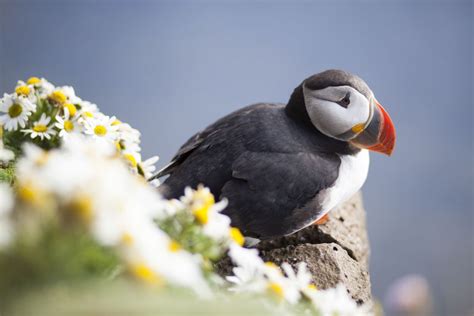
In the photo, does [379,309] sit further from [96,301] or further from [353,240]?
[353,240]

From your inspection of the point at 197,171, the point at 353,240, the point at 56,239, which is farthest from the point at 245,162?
the point at 56,239

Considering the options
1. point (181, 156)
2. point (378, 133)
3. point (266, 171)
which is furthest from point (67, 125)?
point (378, 133)

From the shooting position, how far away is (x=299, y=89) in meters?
1.94

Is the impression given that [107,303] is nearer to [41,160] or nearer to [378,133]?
[41,160]

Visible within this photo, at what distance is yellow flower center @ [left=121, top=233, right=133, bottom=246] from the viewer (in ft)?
2.48

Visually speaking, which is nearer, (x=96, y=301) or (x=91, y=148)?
(x=96, y=301)

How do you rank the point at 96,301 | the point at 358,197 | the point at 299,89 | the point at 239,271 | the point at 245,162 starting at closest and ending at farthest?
the point at 96,301 < the point at 239,271 < the point at 245,162 < the point at 299,89 < the point at 358,197

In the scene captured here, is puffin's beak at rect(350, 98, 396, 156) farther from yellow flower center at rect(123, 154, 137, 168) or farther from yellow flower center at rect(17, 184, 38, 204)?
yellow flower center at rect(17, 184, 38, 204)

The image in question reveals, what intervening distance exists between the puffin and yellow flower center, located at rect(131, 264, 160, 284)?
97 cm

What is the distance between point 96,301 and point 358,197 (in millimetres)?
2163

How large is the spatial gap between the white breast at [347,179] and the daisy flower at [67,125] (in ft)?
2.51

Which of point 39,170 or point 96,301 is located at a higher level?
point 39,170

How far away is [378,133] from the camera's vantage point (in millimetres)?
1895

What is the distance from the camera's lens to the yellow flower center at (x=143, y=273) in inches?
29.4
